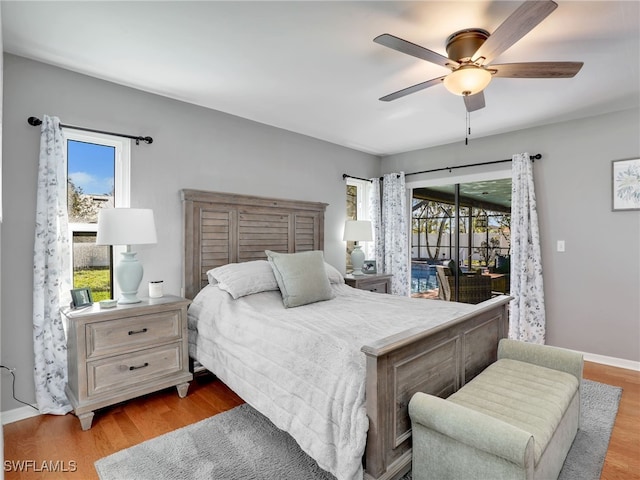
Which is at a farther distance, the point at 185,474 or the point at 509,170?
the point at 509,170

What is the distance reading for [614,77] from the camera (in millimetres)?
2658

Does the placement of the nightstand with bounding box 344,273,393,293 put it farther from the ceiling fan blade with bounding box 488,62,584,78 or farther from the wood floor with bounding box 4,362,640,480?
the ceiling fan blade with bounding box 488,62,584,78

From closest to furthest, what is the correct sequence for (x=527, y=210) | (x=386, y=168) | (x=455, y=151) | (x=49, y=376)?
(x=49, y=376), (x=527, y=210), (x=455, y=151), (x=386, y=168)

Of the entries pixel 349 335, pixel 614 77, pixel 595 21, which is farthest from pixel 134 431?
pixel 614 77

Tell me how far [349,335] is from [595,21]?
2278 mm

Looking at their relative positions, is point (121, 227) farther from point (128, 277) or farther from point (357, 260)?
point (357, 260)

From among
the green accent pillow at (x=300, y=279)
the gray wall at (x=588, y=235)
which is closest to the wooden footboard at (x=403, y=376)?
the green accent pillow at (x=300, y=279)

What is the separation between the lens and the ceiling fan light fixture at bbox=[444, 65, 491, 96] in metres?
2.03

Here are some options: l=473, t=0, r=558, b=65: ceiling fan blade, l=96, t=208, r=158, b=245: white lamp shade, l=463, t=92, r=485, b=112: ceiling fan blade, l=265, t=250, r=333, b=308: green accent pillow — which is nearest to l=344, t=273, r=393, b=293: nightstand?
l=265, t=250, r=333, b=308: green accent pillow

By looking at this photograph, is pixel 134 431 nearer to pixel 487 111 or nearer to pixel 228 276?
pixel 228 276

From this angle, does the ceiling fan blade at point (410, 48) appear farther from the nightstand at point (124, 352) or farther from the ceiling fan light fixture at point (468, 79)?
the nightstand at point (124, 352)

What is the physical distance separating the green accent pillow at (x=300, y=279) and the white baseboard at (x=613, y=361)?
107 inches

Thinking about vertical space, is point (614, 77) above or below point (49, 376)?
above

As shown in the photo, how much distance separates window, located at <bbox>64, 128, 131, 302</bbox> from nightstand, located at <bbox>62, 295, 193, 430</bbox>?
0.37 meters
